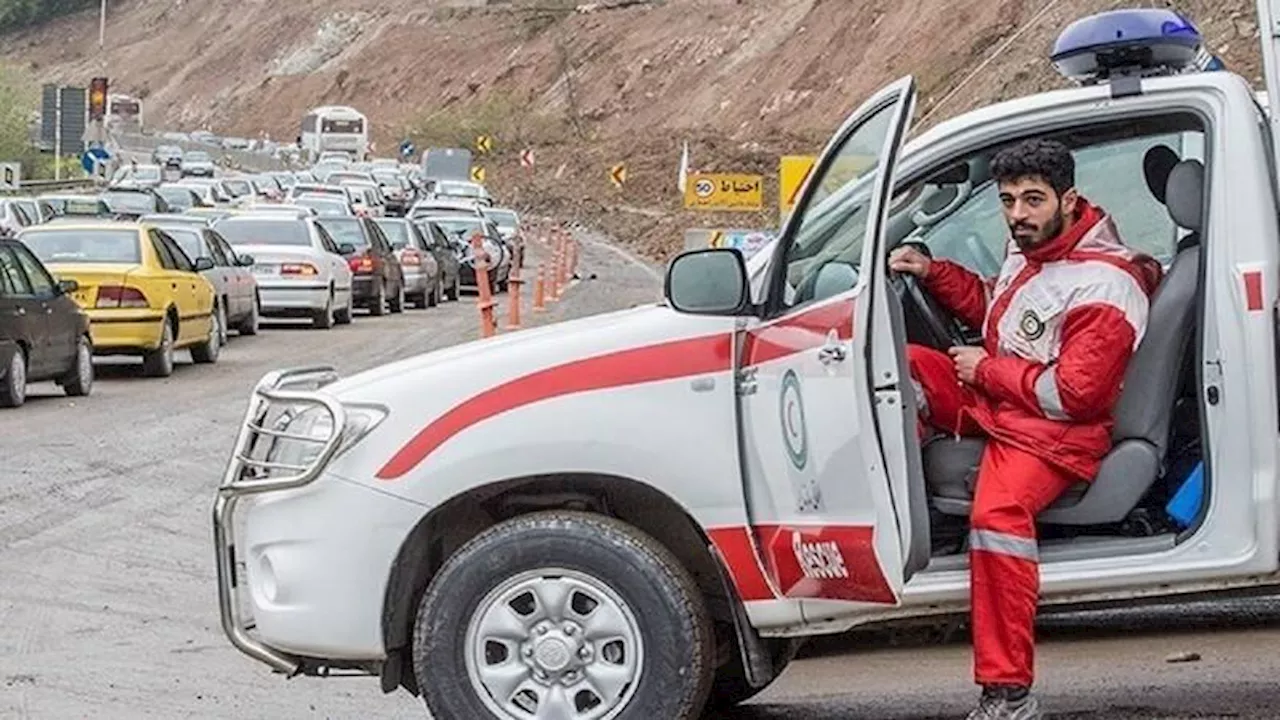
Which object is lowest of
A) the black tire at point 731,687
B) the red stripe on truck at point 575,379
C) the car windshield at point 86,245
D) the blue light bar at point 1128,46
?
Answer: the black tire at point 731,687

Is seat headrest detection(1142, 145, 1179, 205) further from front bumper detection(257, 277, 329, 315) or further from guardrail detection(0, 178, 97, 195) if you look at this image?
guardrail detection(0, 178, 97, 195)

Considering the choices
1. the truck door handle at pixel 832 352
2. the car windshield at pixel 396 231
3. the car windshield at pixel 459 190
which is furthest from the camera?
the car windshield at pixel 459 190

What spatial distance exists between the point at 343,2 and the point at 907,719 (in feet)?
387

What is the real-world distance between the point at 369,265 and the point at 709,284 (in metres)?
29.5

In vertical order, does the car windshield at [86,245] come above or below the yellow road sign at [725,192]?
below

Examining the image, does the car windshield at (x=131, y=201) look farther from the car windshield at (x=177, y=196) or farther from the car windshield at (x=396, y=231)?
the car windshield at (x=396, y=231)

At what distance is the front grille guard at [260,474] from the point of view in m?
6.87

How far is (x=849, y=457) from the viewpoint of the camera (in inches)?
253

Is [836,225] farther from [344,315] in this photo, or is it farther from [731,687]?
[344,315]

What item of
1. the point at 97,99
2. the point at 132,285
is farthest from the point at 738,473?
the point at 97,99

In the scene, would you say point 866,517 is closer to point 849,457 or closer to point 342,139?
point 849,457

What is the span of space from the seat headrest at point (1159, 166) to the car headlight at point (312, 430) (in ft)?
7.96

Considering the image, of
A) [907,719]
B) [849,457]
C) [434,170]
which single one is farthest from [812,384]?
[434,170]

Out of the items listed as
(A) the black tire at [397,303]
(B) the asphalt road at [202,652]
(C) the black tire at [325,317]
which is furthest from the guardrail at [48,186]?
(B) the asphalt road at [202,652]
